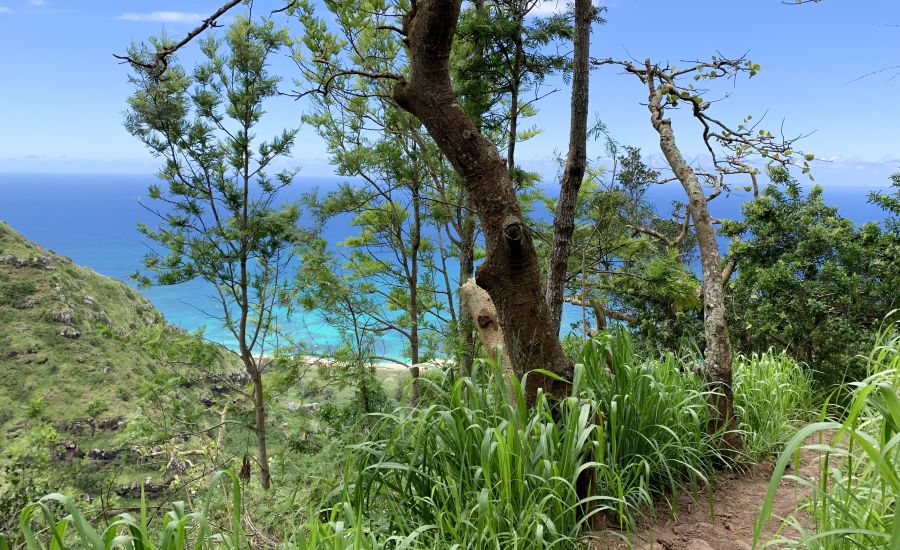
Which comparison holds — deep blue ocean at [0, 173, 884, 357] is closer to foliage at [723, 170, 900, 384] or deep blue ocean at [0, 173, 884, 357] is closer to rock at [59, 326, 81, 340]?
foliage at [723, 170, 900, 384]

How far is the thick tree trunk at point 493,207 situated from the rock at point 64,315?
18.6 meters

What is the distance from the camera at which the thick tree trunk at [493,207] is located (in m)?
2.08

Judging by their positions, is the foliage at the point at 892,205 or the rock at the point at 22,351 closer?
the foliage at the point at 892,205

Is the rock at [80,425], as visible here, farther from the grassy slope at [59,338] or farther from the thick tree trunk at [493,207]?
the thick tree trunk at [493,207]

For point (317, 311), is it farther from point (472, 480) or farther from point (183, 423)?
point (472, 480)

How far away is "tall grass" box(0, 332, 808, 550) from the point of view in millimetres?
1406

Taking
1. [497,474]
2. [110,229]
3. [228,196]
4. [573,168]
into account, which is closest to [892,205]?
[573,168]

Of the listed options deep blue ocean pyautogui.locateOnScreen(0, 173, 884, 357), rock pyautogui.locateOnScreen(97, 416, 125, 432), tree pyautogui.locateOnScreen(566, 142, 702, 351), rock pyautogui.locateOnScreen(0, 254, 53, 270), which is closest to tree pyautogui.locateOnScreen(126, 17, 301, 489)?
deep blue ocean pyautogui.locateOnScreen(0, 173, 884, 357)

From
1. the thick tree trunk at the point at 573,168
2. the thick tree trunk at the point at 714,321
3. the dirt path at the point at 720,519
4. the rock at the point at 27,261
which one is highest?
the rock at the point at 27,261

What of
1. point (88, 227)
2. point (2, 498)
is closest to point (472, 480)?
point (2, 498)

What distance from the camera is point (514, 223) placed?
2.03m

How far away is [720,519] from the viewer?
6.77ft

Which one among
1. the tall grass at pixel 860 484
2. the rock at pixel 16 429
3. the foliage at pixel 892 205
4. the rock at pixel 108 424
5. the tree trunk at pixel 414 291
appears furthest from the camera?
the rock at pixel 108 424

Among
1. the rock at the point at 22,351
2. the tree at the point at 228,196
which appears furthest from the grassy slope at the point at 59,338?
the tree at the point at 228,196
